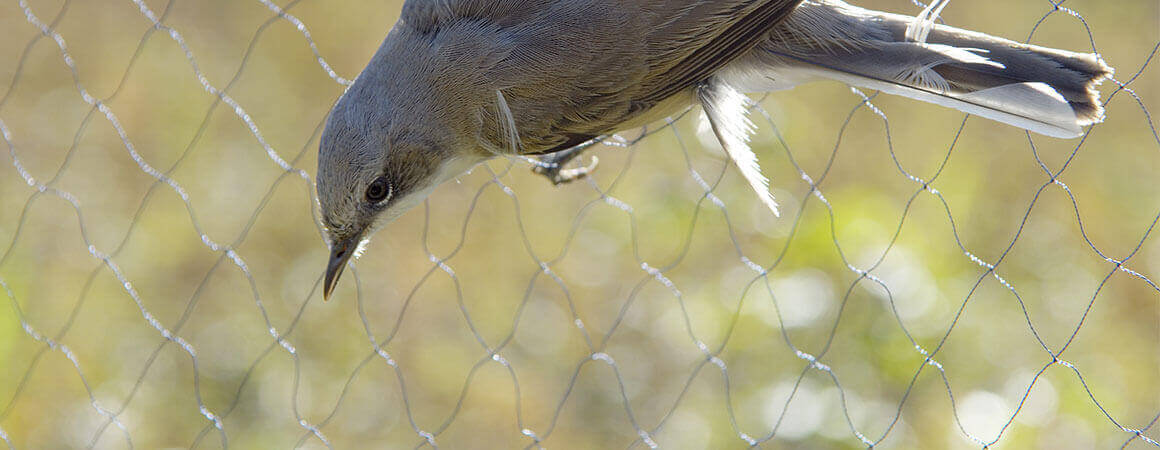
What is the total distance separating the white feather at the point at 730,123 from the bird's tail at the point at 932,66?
32 millimetres

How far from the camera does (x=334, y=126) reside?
1872 millimetres

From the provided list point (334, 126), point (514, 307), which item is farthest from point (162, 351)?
point (334, 126)

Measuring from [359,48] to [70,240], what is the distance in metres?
1.26

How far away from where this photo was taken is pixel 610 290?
3.11 m

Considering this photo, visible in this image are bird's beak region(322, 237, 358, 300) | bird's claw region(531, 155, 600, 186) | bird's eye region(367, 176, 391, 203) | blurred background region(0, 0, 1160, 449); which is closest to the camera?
bird's eye region(367, 176, 391, 203)

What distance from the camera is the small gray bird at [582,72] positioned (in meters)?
1.81

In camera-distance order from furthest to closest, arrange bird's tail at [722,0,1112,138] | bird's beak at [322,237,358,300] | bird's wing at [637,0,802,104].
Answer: bird's beak at [322,237,358,300] < bird's wing at [637,0,802,104] < bird's tail at [722,0,1112,138]

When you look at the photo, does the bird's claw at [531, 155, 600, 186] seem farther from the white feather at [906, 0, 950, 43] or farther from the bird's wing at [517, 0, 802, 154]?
the white feather at [906, 0, 950, 43]

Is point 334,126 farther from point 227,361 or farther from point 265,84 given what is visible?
point 265,84

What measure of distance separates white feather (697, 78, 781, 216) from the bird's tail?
32 millimetres

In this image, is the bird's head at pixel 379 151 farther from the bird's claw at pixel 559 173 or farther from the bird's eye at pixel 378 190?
the bird's claw at pixel 559 173

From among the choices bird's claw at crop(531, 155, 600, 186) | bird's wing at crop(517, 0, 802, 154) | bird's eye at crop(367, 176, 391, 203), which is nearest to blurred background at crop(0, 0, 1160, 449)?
bird's claw at crop(531, 155, 600, 186)

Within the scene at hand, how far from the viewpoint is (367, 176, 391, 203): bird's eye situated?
192 cm

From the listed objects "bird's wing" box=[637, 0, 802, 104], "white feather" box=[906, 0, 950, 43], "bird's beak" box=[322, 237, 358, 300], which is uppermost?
"bird's wing" box=[637, 0, 802, 104]
